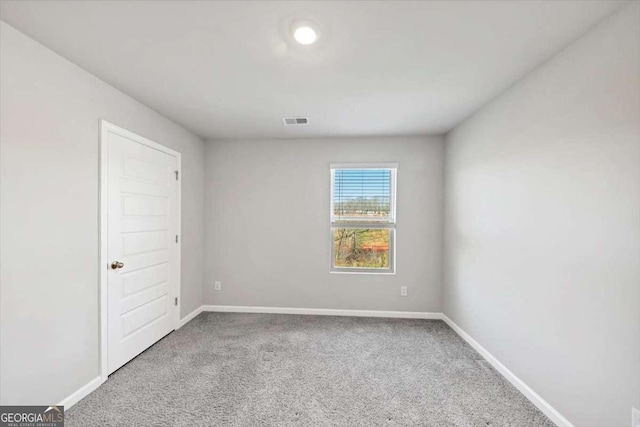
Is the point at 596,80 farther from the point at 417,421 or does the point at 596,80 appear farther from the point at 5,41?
the point at 5,41

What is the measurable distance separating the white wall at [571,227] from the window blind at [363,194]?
1375 mm

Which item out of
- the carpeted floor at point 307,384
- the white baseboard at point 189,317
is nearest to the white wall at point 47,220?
the carpeted floor at point 307,384

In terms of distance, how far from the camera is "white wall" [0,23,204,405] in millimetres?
1625

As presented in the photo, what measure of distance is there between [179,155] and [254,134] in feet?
3.12

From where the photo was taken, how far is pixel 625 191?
1.42m

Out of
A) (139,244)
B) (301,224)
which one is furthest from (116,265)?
(301,224)

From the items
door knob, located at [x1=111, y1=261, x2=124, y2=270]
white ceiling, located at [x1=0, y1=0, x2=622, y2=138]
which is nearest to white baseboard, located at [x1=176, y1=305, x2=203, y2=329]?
door knob, located at [x1=111, y1=261, x2=124, y2=270]

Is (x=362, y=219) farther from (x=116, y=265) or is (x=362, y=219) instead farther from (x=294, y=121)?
(x=116, y=265)

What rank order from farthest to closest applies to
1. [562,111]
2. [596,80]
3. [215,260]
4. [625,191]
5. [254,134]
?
[215,260], [254,134], [562,111], [596,80], [625,191]

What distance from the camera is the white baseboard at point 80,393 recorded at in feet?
6.41

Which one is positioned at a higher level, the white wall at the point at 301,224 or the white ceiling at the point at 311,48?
the white ceiling at the point at 311,48

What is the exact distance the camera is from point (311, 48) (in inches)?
70.8

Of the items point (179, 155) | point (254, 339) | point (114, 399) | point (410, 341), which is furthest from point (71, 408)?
point (410, 341)

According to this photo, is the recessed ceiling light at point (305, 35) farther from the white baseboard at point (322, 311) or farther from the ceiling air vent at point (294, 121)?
the white baseboard at point (322, 311)
